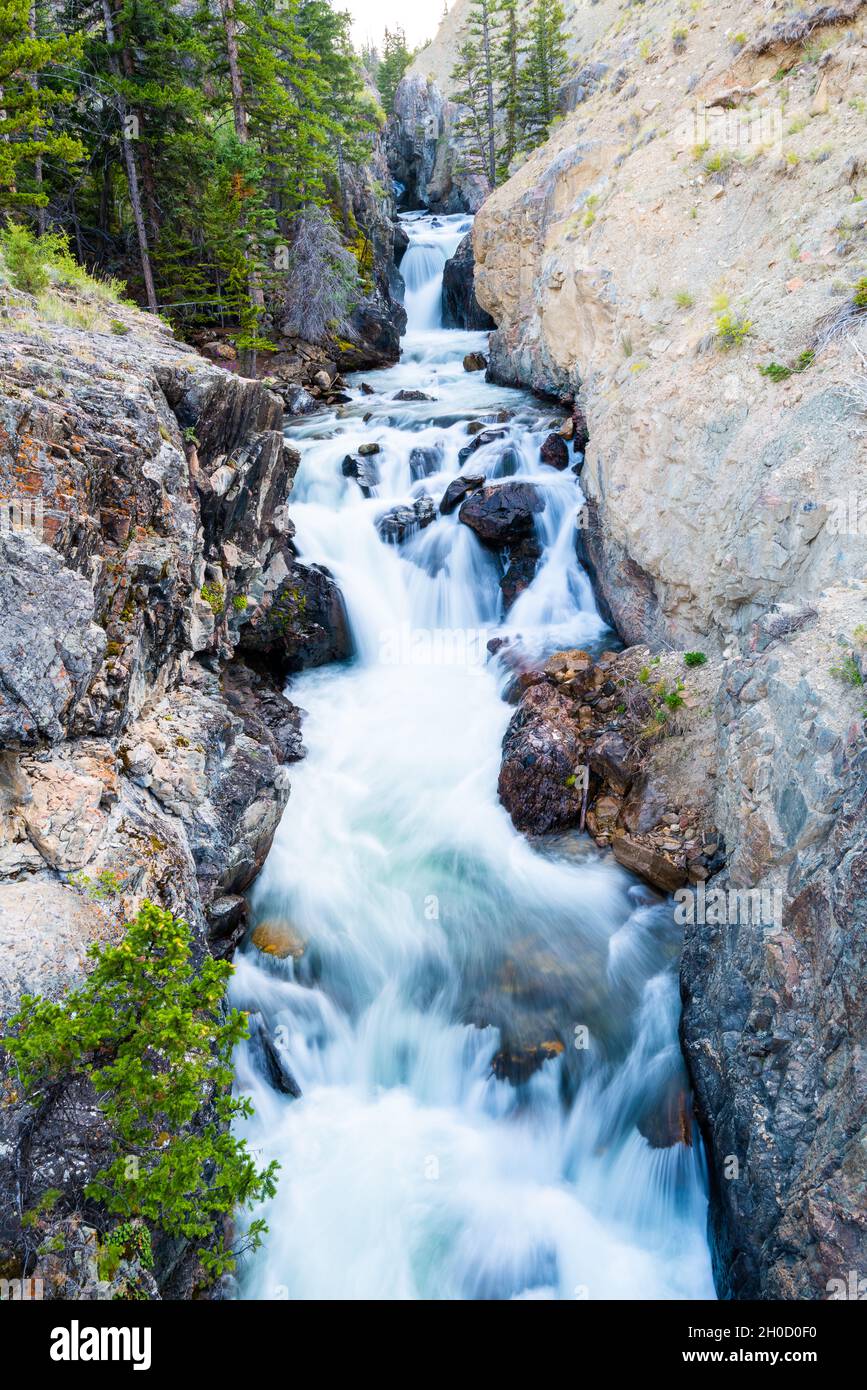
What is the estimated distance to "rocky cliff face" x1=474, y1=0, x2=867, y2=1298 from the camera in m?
5.40

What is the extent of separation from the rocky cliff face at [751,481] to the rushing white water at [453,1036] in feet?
2.76

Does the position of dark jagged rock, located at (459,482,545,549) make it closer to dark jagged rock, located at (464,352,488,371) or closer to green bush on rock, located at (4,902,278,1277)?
dark jagged rock, located at (464,352,488,371)

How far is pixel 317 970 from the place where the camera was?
872 centimetres

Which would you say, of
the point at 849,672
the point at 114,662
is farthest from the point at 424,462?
the point at 849,672

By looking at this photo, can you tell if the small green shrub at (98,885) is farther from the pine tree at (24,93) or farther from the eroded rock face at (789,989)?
the pine tree at (24,93)

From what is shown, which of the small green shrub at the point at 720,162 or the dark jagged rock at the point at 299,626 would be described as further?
the small green shrub at the point at 720,162

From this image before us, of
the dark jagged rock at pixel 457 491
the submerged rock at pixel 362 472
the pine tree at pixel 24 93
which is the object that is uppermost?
the pine tree at pixel 24 93

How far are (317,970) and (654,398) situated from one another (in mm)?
9827

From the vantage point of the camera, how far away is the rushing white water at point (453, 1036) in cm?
655

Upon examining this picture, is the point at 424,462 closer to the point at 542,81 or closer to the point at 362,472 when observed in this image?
the point at 362,472

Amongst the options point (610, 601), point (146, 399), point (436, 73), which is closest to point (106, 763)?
point (146, 399)

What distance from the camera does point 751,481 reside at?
372 inches

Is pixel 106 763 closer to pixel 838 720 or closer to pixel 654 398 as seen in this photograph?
pixel 838 720

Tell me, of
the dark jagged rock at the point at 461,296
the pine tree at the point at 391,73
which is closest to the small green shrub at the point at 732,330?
the dark jagged rock at the point at 461,296
